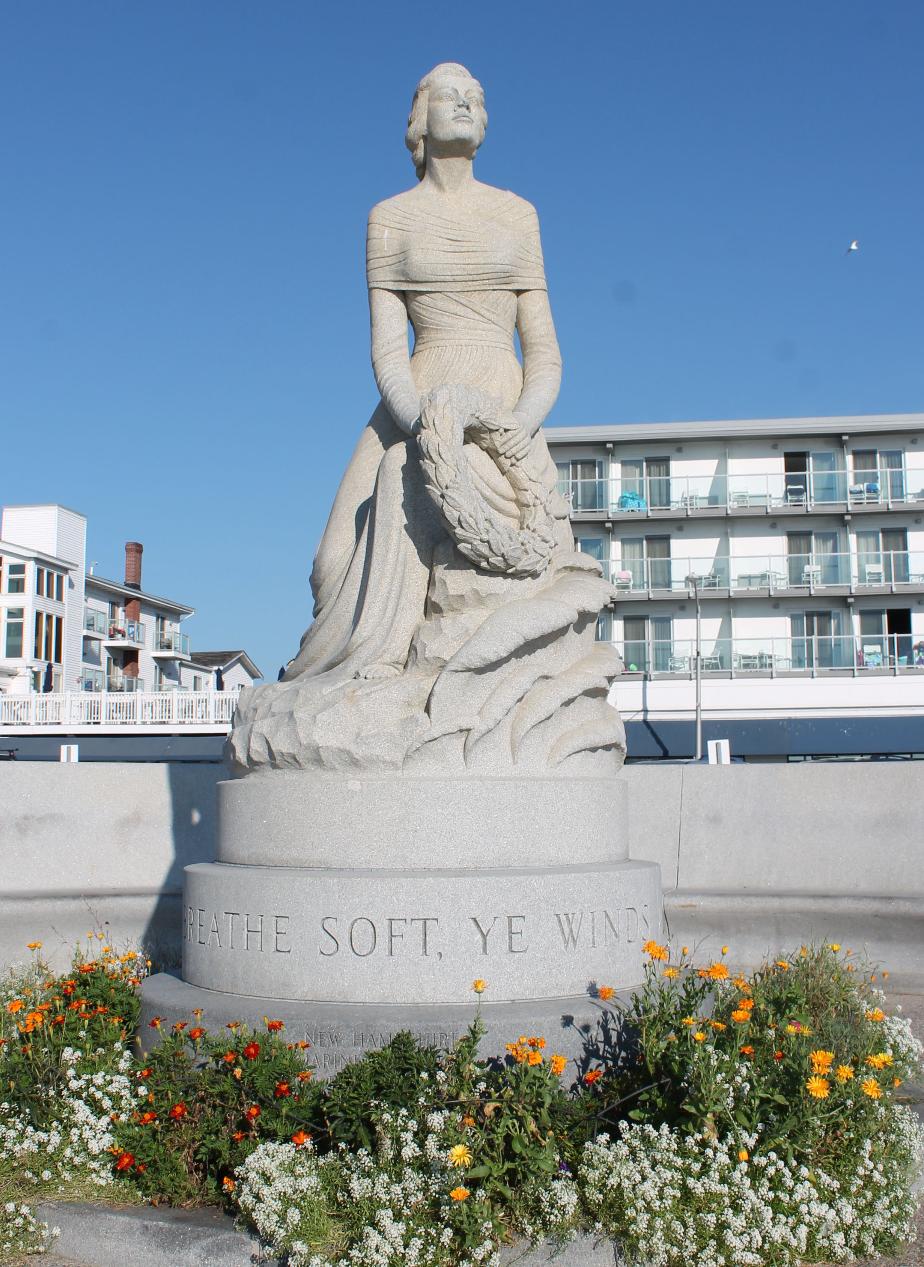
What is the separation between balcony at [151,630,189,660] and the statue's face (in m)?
57.2

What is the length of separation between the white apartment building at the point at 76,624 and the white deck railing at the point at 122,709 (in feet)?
60.8

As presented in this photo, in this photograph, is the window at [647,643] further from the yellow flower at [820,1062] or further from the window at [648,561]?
the yellow flower at [820,1062]

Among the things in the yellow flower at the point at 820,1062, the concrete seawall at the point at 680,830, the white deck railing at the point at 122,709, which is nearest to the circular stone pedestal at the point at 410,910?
the yellow flower at the point at 820,1062

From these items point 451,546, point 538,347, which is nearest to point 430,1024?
point 451,546

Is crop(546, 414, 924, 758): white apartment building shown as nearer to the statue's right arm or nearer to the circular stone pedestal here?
the statue's right arm

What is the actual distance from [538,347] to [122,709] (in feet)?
75.6

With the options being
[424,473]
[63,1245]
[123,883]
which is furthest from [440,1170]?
[123,883]

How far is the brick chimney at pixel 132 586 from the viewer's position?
61688 mm

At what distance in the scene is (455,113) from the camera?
299 inches

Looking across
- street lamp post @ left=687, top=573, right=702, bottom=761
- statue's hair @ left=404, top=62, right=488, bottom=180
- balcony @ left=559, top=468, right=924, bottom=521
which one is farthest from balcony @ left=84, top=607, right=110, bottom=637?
statue's hair @ left=404, top=62, right=488, bottom=180

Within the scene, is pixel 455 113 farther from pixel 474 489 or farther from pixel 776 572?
pixel 776 572

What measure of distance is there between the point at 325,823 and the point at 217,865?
0.79m

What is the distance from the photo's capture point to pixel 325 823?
6043mm

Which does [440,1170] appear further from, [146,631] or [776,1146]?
[146,631]
